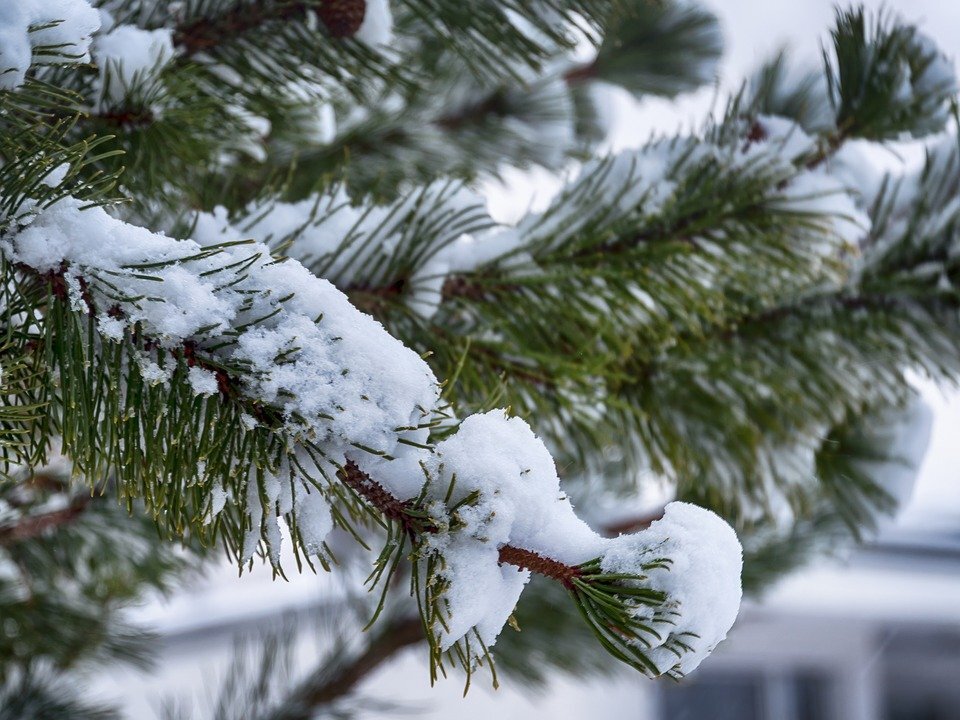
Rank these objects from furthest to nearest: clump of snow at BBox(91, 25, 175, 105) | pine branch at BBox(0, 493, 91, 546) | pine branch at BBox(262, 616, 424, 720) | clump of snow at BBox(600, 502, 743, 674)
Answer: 1. pine branch at BBox(262, 616, 424, 720)
2. pine branch at BBox(0, 493, 91, 546)
3. clump of snow at BBox(91, 25, 175, 105)
4. clump of snow at BBox(600, 502, 743, 674)

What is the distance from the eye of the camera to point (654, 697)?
3.93 m

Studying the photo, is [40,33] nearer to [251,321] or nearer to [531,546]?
[251,321]

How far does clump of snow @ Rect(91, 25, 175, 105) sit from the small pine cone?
0.37 feet

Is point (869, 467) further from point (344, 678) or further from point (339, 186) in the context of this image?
point (344, 678)

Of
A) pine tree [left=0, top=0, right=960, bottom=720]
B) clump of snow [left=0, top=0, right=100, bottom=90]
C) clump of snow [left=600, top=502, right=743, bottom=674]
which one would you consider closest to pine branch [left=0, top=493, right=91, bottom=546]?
pine tree [left=0, top=0, right=960, bottom=720]

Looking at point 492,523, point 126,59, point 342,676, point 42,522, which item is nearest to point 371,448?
point 492,523

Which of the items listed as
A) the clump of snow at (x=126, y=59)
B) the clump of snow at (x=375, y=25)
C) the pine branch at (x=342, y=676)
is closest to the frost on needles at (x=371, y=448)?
the clump of snow at (x=126, y=59)

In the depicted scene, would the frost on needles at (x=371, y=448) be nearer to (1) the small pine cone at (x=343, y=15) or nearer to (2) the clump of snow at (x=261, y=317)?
(2) the clump of snow at (x=261, y=317)

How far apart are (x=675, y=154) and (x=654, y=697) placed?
150 inches

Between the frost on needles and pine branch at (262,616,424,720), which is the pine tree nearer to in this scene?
the frost on needles

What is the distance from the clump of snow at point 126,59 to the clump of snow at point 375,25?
14cm

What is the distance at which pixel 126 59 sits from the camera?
0.49 m

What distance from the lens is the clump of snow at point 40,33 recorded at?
0.35 metres

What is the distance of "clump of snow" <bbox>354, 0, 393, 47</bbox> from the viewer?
583 mm
